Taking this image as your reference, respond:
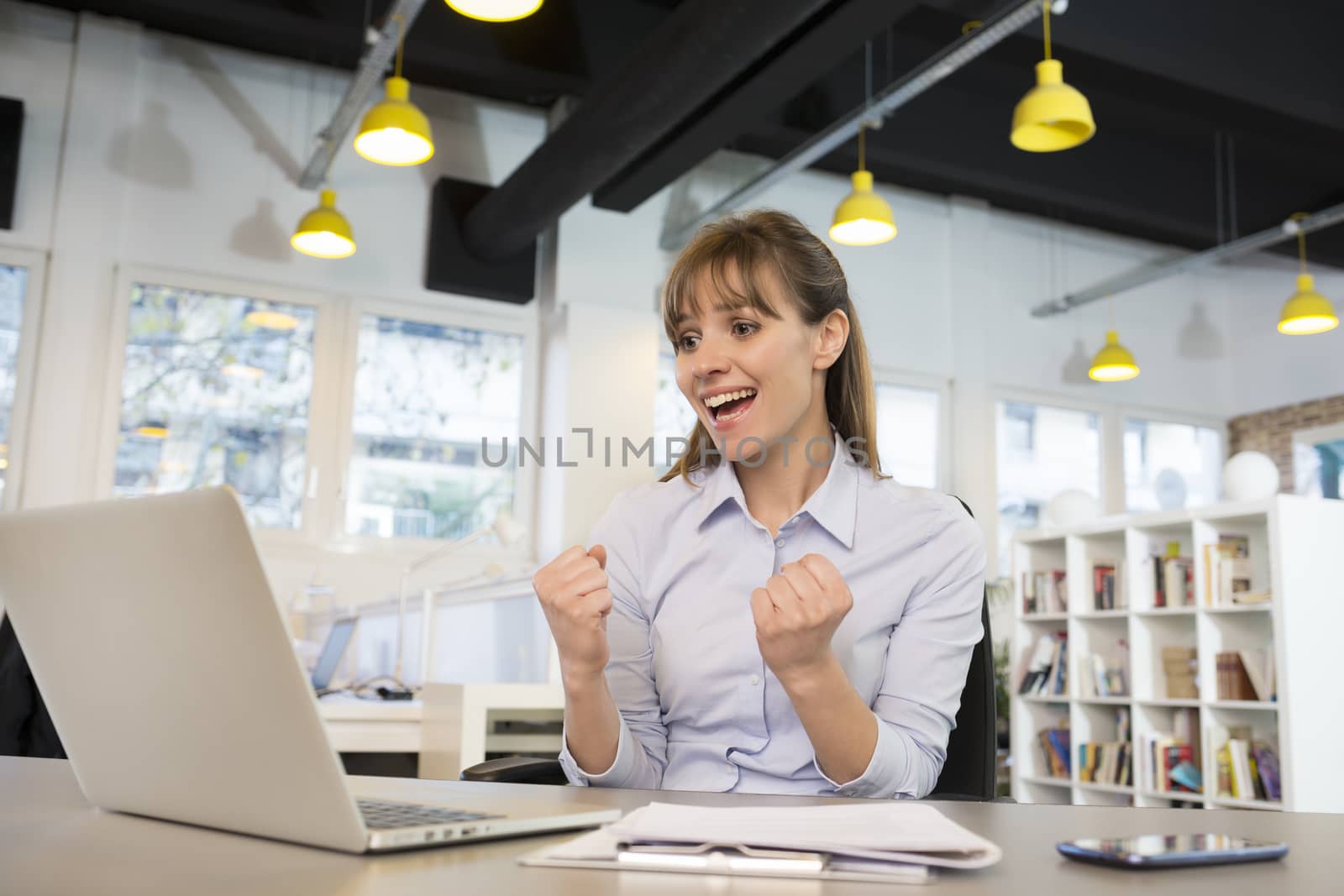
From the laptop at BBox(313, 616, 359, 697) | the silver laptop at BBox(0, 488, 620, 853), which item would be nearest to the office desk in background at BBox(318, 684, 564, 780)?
the laptop at BBox(313, 616, 359, 697)

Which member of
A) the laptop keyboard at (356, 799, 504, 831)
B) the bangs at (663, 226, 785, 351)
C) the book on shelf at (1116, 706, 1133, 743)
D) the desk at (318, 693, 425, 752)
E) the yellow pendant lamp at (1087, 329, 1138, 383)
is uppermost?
the yellow pendant lamp at (1087, 329, 1138, 383)

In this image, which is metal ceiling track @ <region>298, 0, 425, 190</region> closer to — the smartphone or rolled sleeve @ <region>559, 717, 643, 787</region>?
rolled sleeve @ <region>559, 717, 643, 787</region>

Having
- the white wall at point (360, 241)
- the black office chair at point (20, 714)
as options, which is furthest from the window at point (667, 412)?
A: the black office chair at point (20, 714)

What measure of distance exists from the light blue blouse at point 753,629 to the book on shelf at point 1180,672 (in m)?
3.99

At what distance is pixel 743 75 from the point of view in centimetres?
557

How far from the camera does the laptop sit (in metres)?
4.45

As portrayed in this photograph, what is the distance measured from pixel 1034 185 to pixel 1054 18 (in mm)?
2189

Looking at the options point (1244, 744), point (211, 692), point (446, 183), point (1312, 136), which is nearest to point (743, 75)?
point (446, 183)

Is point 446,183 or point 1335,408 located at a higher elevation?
point 446,183

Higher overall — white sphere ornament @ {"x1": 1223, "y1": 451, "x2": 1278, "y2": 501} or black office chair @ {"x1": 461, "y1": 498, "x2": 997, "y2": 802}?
white sphere ornament @ {"x1": 1223, "y1": 451, "x2": 1278, "y2": 501}

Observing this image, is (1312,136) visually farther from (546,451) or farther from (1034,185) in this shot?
(546,451)

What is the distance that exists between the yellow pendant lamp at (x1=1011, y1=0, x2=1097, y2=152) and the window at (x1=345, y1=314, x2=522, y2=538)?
12.2ft

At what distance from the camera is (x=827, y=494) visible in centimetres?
159

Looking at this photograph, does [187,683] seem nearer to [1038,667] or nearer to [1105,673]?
[1105,673]
